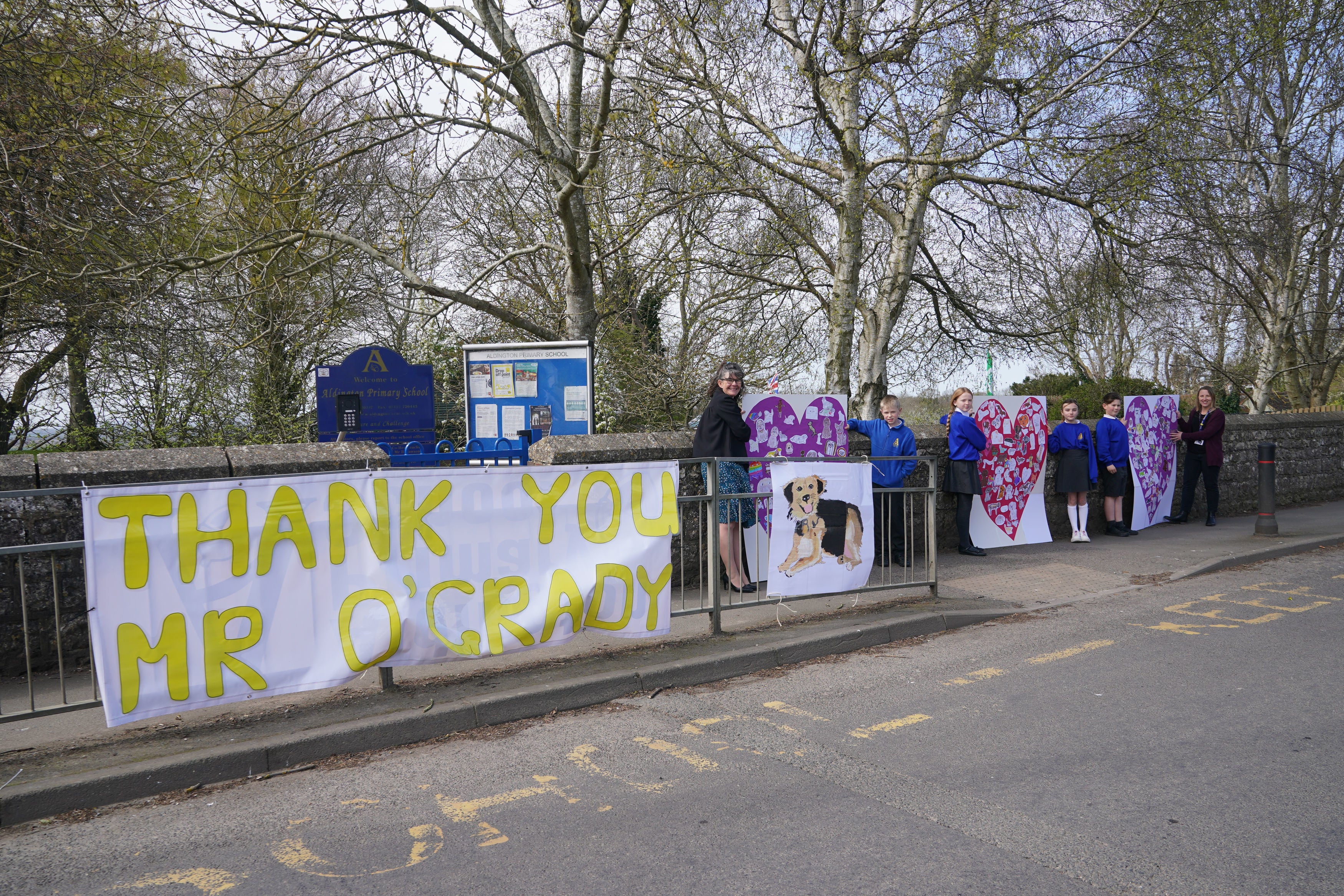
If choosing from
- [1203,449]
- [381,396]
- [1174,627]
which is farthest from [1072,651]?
[1203,449]

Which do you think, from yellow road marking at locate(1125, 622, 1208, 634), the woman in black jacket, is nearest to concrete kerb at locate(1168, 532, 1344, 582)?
yellow road marking at locate(1125, 622, 1208, 634)

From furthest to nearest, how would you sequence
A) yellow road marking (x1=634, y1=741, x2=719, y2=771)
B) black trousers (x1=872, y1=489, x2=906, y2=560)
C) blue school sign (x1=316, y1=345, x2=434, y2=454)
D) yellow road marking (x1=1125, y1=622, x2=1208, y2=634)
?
blue school sign (x1=316, y1=345, x2=434, y2=454) < black trousers (x1=872, y1=489, x2=906, y2=560) < yellow road marking (x1=1125, y1=622, x2=1208, y2=634) < yellow road marking (x1=634, y1=741, x2=719, y2=771)

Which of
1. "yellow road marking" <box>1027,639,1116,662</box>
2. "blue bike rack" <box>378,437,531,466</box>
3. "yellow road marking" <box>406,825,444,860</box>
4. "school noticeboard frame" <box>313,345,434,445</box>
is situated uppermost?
"school noticeboard frame" <box>313,345,434,445</box>

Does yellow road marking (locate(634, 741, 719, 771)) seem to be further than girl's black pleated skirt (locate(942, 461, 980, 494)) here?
No

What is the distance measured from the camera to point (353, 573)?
503cm

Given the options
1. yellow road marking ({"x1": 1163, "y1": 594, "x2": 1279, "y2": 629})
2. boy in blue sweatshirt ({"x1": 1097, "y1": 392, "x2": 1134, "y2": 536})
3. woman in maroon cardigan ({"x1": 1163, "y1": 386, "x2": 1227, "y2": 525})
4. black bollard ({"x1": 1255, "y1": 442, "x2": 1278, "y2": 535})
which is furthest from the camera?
woman in maroon cardigan ({"x1": 1163, "y1": 386, "x2": 1227, "y2": 525})

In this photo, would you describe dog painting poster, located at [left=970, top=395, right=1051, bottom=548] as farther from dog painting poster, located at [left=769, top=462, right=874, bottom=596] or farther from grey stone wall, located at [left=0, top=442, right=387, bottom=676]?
grey stone wall, located at [left=0, top=442, right=387, bottom=676]

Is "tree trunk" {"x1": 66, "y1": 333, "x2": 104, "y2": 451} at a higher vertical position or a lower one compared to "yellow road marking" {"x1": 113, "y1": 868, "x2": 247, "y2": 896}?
higher

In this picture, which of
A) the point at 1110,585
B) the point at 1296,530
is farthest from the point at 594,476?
the point at 1296,530

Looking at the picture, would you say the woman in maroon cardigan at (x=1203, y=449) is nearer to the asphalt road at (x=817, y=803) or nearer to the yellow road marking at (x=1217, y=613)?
the yellow road marking at (x=1217, y=613)

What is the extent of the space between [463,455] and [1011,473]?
682 centimetres

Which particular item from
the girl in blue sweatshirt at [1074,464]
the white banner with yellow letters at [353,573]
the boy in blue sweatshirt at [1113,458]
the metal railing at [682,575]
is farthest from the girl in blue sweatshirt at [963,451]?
the white banner with yellow letters at [353,573]

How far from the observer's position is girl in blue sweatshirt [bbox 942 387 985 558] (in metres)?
9.84

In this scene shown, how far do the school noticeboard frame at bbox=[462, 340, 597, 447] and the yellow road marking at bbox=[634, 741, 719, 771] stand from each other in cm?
529
